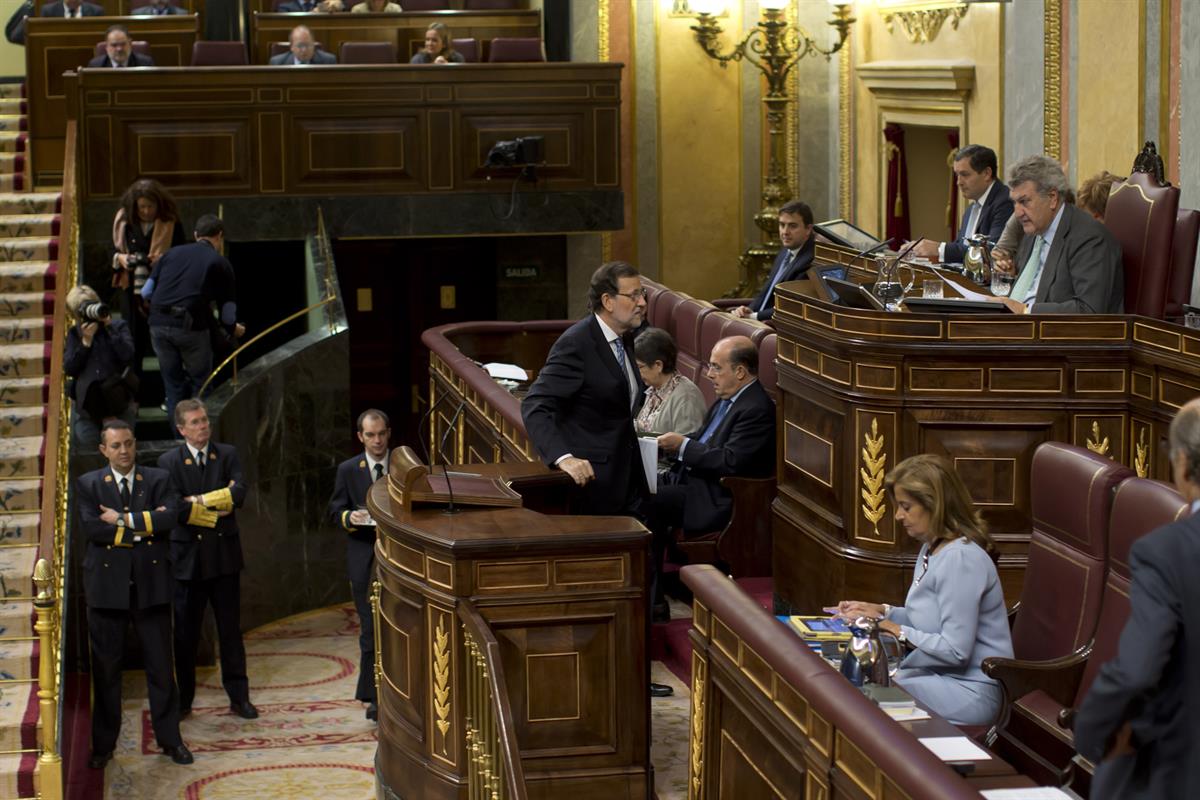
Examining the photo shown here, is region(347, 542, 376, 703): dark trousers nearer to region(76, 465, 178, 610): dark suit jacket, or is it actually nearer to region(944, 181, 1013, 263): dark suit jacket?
region(76, 465, 178, 610): dark suit jacket

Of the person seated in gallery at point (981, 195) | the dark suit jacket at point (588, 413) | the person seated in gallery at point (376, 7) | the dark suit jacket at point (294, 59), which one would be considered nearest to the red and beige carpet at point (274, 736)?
the dark suit jacket at point (588, 413)

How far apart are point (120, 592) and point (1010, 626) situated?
4513 millimetres

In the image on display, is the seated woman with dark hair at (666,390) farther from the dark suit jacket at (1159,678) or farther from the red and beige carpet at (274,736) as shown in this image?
the dark suit jacket at (1159,678)

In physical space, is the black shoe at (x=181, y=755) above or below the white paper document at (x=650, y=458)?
below

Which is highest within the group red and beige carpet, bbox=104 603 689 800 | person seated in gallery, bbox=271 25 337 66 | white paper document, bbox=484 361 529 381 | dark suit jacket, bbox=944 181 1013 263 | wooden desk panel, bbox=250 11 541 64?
wooden desk panel, bbox=250 11 541 64

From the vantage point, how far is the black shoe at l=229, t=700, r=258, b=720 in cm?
891

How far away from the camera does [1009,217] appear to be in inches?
281

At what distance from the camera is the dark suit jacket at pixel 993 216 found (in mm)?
7199

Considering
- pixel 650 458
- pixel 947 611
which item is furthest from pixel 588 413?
pixel 947 611

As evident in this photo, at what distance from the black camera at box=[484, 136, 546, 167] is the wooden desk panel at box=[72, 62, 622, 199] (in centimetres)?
19

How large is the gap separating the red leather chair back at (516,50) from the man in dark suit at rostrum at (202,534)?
5588 millimetres

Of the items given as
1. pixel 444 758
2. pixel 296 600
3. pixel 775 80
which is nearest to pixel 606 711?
pixel 444 758

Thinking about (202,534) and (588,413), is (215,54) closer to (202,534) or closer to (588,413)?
(202,534)

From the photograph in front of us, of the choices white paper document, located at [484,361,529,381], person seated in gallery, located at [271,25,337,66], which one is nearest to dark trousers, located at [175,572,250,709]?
white paper document, located at [484,361,529,381]
